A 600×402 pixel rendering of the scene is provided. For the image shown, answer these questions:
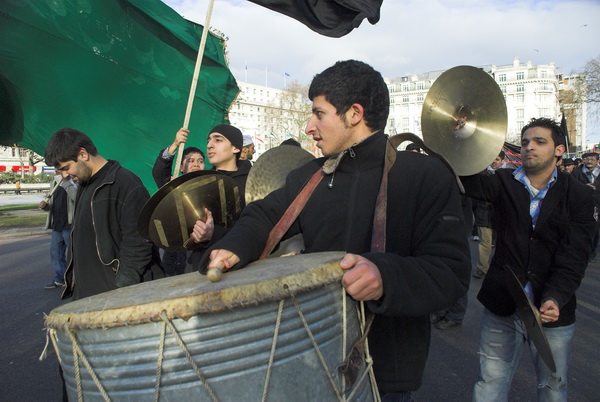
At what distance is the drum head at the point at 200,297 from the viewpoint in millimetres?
977

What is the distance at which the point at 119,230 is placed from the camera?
110 inches

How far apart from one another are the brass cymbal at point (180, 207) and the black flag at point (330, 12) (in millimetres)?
1438

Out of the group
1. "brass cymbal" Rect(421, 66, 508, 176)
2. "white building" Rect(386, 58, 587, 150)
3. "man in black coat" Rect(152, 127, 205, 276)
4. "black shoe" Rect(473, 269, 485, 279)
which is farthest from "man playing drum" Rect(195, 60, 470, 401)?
"white building" Rect(386, 58, 587, 150)

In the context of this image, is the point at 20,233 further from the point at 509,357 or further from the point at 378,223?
the point at 378,223

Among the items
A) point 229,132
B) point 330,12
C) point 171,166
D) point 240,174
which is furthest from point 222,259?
point 171,166

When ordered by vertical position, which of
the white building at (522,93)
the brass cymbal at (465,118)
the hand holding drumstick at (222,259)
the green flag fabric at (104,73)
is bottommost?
the hand holding drumstick at (222,259)

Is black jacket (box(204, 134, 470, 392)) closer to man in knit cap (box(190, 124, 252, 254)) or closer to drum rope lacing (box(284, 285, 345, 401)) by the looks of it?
drum rope lacing (box(284, 285, 345, 401))

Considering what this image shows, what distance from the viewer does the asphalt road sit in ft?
10.8

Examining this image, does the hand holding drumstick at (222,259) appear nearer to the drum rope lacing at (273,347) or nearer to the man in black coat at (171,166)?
the drum rope lacing at (273,347)

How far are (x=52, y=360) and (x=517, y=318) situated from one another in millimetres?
4009

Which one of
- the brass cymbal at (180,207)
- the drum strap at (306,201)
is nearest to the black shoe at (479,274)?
the brass cymbal at (180,207)

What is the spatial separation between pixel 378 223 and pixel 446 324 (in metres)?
3.67

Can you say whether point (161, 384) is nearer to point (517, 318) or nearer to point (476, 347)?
point (517, 318)

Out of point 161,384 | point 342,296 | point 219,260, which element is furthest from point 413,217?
point 161,384
